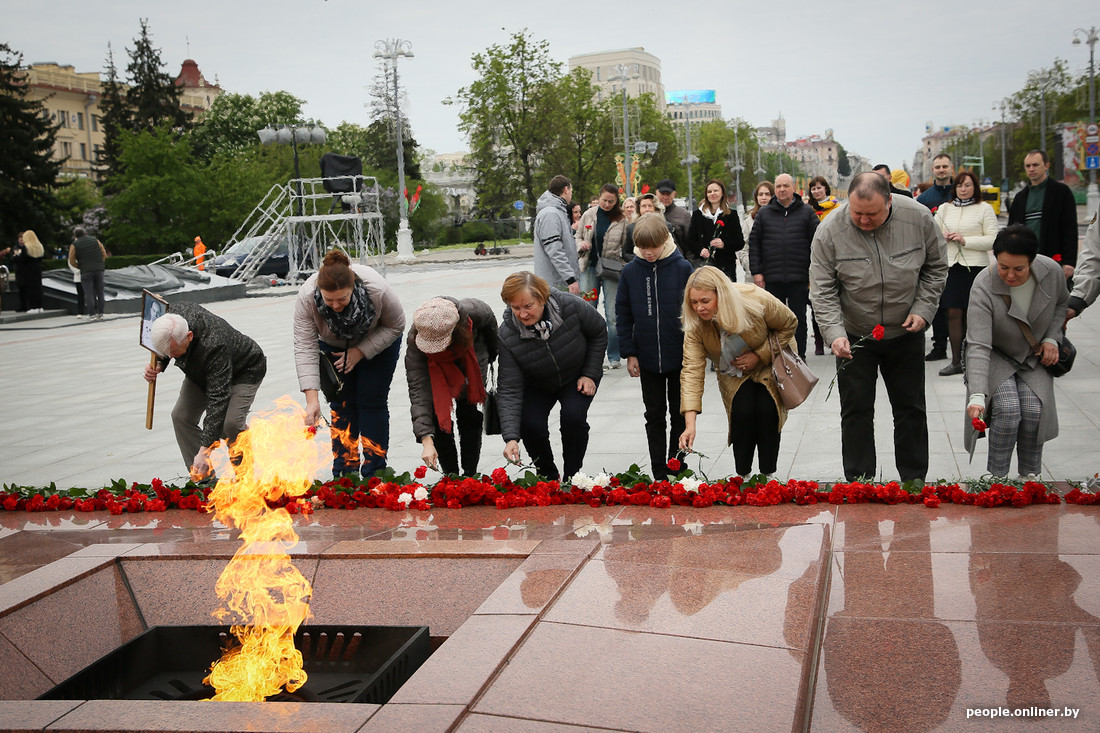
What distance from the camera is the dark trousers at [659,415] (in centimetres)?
599

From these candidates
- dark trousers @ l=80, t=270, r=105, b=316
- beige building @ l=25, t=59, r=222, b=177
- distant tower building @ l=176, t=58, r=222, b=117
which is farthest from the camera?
distant tower building @ l=176, t=58, r=222, b=117

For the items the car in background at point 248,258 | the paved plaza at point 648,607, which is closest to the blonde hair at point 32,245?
the car in background at point 248,258

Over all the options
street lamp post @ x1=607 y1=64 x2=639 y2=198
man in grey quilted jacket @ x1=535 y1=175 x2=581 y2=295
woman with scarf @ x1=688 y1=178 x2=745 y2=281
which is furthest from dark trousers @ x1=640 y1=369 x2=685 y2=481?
street lamp post @ x1=607 y1=64 x2=639 y2=198

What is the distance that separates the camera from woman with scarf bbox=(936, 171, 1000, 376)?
9.05 meters

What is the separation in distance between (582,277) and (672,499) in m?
6.54

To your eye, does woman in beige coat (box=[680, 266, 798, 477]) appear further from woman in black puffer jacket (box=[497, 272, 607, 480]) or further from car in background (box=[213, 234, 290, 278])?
car in background (box=[213, 234, 290, 278])

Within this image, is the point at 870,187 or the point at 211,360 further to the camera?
the point at 211,360

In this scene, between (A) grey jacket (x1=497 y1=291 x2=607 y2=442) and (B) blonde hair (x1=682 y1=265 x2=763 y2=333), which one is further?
(A) grey jacket (x1=497 y1=291 x2=607 y2=442)

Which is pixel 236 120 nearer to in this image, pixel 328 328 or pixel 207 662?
pixel 328 328

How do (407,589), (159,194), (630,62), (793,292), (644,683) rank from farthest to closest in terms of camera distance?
(630,62) → (159,194) → (793,292) → (407,589) → (644,683)

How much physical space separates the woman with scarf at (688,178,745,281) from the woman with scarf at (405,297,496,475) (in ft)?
16.8

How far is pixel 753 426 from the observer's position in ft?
18.2

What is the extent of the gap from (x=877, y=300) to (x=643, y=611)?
2534 mm

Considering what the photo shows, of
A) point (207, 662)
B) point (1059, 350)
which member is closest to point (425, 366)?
point (207, 662)
